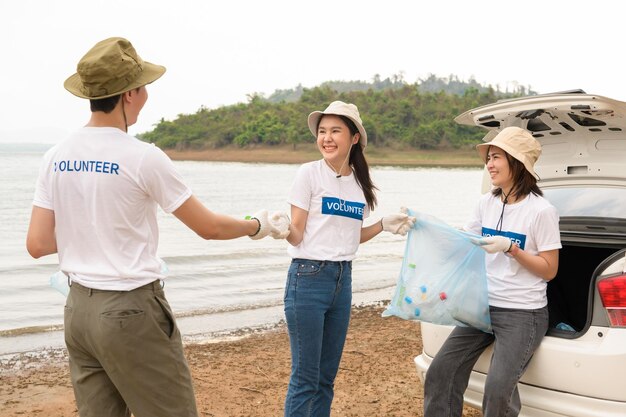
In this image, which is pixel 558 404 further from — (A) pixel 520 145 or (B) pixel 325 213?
(B) pixel 325 213

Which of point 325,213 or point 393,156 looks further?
point 393,156

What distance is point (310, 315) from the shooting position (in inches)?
141

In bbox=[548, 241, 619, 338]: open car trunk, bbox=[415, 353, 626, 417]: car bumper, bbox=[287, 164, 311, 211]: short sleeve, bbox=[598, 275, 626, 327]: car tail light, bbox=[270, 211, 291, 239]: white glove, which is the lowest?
bbox=[415, 353, 626, 417]: car bumper

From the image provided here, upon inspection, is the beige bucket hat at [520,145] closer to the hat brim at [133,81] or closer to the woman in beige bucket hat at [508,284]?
the woman in beige bucket hat at [508,284]

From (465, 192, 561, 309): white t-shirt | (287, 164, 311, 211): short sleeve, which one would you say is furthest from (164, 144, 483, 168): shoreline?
(287, 164, 311, 211): short sleeve

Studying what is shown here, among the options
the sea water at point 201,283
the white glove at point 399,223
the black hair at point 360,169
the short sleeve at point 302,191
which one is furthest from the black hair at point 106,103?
the sea water at point 201,283

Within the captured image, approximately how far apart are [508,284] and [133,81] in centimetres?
213

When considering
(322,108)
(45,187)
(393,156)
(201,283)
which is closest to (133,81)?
(45,187)

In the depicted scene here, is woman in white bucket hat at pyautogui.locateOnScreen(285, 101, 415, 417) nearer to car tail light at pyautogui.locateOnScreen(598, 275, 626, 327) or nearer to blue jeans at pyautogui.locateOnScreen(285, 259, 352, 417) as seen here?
blue jeans at pyautogui.locateOnScreen(285, 259, 352, 417)

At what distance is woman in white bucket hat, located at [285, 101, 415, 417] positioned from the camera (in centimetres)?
361

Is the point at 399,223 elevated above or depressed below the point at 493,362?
above

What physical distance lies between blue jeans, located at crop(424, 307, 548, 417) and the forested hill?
67.1 m

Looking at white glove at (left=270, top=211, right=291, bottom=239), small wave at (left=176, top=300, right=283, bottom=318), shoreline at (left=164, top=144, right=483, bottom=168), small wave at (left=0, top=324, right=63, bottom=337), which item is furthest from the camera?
shoreline at (left=164, top=144, right=483, bottom=168)

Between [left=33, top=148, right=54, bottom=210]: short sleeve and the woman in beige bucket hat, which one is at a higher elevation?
[left=33, top=148, right=54, bottom=210]: short sleeve
